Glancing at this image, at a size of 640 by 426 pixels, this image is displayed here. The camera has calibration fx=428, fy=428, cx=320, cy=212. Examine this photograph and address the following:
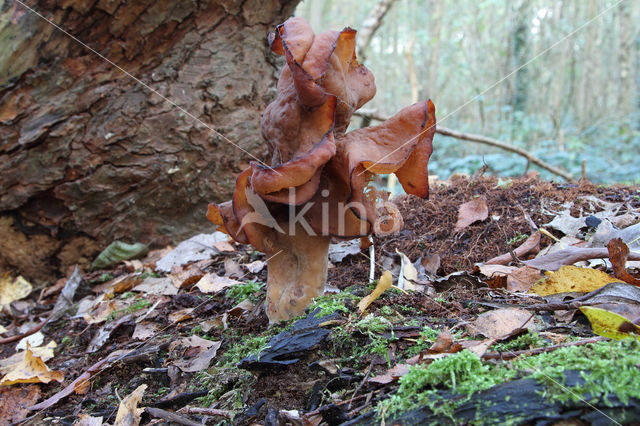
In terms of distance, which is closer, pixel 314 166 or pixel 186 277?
pixel 314 166

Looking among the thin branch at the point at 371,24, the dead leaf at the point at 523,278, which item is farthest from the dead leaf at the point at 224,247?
the thin branch at the point at 371,24

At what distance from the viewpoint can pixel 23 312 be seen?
3240mm

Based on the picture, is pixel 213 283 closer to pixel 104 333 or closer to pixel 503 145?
pixel 104 333

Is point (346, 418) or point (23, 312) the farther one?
point (23, 312)

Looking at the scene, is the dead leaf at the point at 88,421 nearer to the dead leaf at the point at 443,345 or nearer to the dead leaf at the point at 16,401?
the dead leaf at the point at 16,401

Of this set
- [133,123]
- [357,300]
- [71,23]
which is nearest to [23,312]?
[133,123]

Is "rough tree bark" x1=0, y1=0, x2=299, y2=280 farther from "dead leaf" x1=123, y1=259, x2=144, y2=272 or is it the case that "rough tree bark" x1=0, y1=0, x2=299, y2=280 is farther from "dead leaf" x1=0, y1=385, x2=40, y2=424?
"dead leaf" x1=0, y1=385, x2=40, y2=424

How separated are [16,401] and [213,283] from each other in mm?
1082

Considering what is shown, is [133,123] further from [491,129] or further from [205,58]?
[491,129]

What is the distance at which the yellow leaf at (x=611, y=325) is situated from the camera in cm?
120

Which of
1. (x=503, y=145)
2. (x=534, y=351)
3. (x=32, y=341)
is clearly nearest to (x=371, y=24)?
(x=503, y=145)

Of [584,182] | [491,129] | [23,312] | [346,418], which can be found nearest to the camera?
[346,418]

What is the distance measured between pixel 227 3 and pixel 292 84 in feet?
7.24

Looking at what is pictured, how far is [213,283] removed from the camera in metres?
2.62
